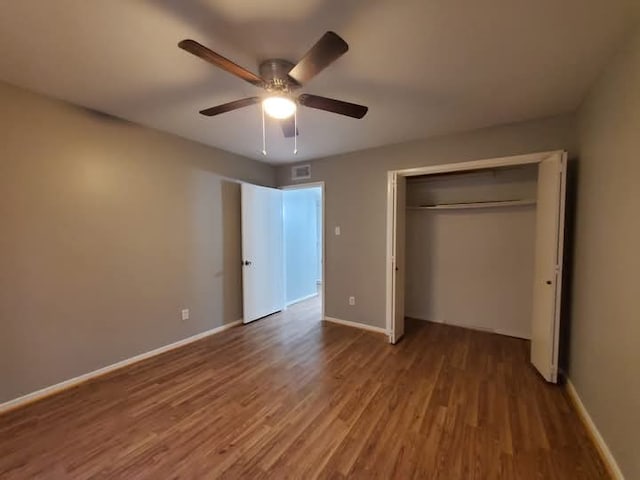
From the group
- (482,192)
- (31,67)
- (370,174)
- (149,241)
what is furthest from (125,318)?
(482,192)

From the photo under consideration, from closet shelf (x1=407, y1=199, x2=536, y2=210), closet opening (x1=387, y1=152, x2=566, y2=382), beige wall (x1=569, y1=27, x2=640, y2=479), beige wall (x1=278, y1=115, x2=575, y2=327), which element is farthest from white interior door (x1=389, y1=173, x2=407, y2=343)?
beige wall (x1=569, y1=27, x2=640, y2=479)

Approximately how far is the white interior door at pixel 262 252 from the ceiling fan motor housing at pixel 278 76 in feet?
7.11

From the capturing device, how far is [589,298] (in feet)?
6.74

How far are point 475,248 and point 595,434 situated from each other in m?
2.19

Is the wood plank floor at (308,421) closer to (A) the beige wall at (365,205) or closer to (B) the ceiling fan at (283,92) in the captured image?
(A) the beige wall at (365,205)

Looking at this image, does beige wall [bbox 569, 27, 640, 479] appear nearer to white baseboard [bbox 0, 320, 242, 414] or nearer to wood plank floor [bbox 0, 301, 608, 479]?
wood plank floor [bbox 0, 301, 608, 479]

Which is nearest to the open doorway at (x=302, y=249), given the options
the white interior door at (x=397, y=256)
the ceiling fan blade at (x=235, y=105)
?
the white interior door at (x=397, y=256)

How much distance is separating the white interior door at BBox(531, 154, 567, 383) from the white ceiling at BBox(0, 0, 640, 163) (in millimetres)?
636

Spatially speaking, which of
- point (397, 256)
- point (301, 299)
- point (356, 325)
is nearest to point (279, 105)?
point (397, 256)

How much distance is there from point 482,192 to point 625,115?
201 centimetres

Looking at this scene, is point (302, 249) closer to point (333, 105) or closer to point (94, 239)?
point (94, 239)

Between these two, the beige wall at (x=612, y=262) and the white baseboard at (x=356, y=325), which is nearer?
the beige wall at (x=612, y=262)

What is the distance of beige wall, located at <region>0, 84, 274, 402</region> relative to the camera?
216cm

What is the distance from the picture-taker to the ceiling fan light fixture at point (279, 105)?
1812mm
